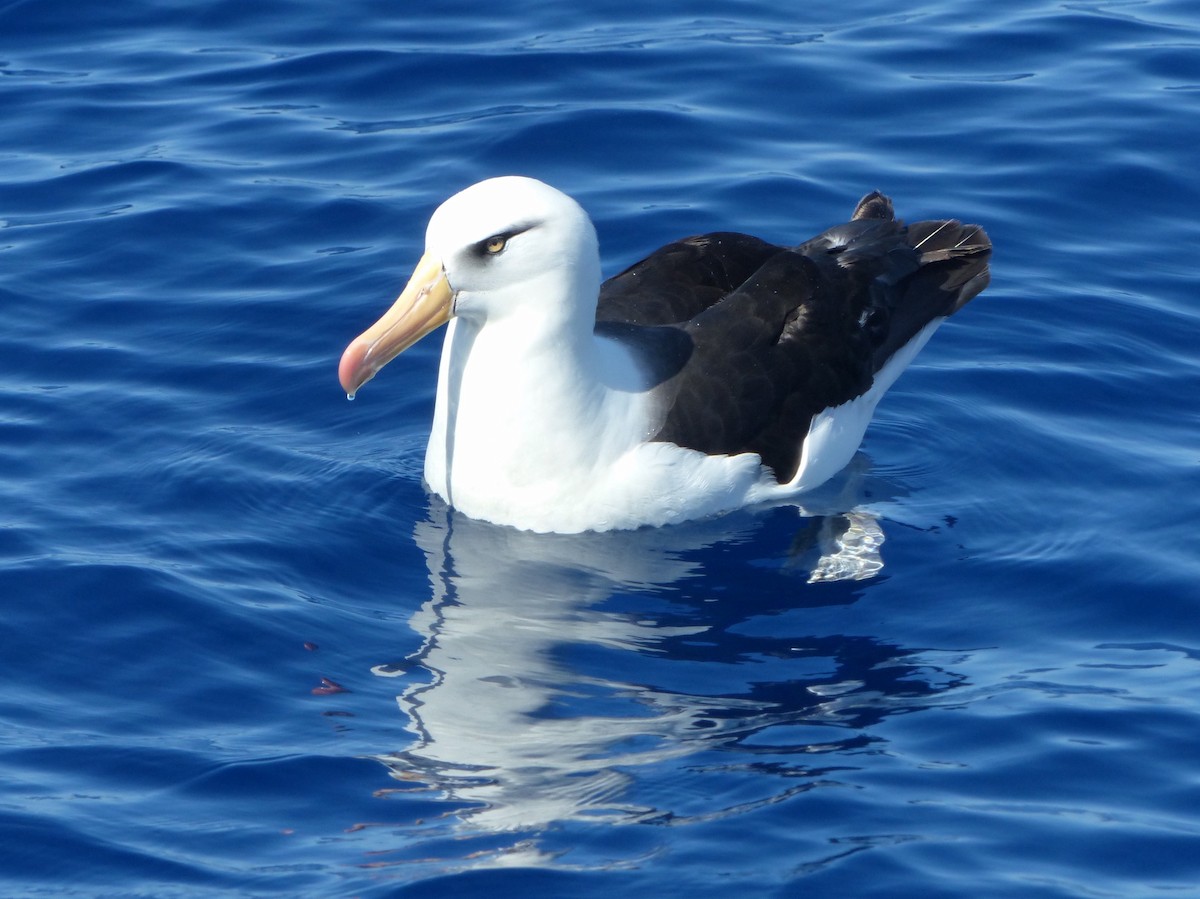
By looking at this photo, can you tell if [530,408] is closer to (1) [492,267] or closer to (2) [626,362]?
(2) [626,362]

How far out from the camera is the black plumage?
970 centimetres

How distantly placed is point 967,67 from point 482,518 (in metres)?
7.70

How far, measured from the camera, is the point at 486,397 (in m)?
9.30

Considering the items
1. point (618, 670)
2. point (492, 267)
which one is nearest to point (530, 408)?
point (492, 267)

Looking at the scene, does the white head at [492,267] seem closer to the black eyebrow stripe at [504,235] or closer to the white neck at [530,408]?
the black eyebrow stripe at [504,235]

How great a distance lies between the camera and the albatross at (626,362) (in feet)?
29.3

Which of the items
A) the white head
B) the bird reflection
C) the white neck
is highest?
the white head

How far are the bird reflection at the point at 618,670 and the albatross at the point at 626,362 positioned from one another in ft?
0.91

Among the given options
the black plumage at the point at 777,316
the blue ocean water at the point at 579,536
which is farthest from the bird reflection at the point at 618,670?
the black plumage at the point at 777,316

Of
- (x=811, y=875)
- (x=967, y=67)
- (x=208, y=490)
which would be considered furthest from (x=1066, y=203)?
(x=811, y=875)

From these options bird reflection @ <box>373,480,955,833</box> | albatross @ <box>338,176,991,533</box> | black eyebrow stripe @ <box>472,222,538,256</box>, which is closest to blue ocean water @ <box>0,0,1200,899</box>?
bird reflection @ <box>373,480,955,833</box>

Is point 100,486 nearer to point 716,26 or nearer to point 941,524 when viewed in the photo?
point 941,524

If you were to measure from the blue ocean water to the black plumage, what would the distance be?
577 mm

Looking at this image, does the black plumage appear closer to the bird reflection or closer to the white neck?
the white neck
